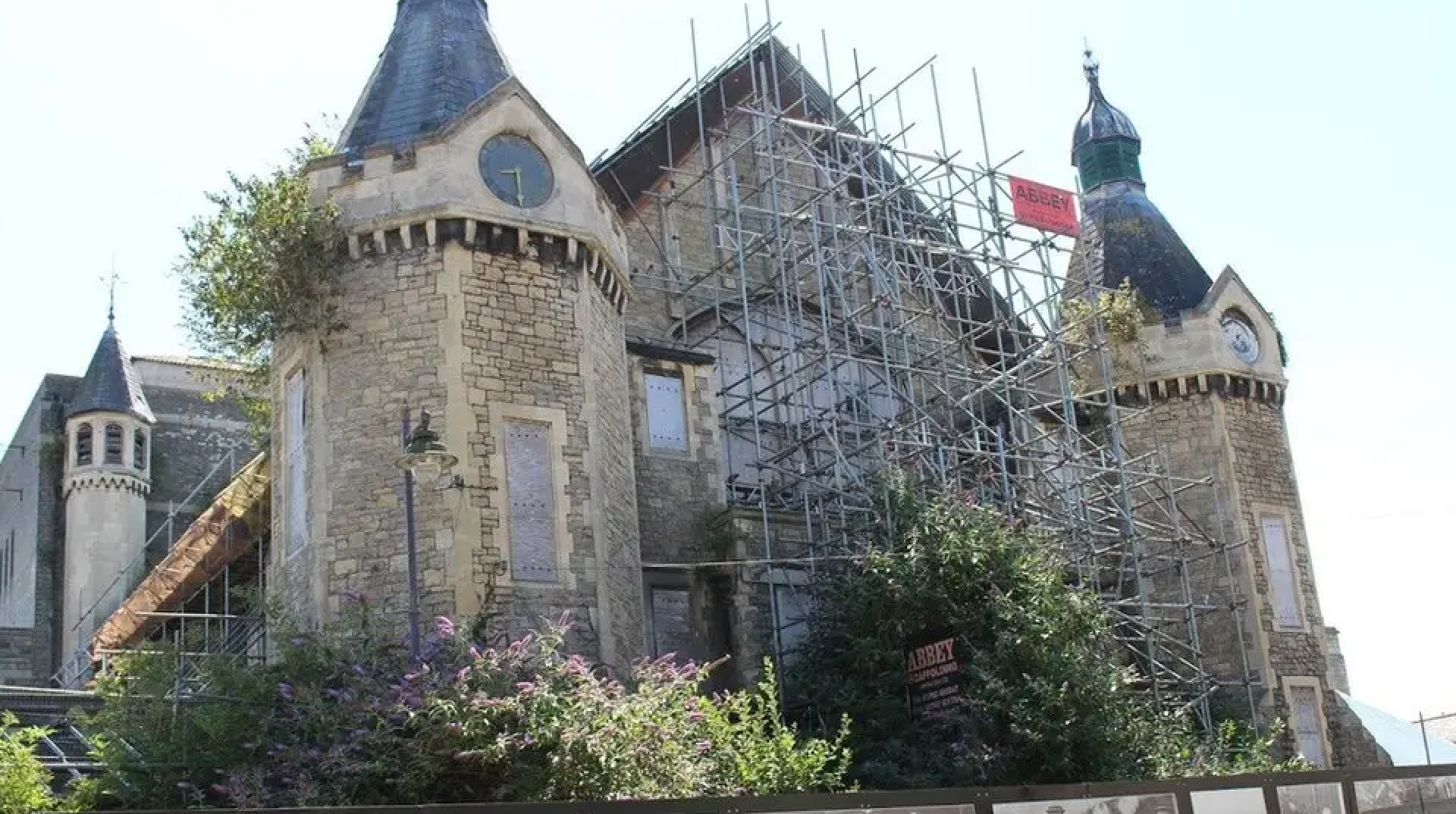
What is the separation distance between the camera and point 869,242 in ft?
78.2

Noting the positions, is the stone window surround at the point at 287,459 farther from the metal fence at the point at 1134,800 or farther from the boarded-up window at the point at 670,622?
the metal fence at the point at 1134,800

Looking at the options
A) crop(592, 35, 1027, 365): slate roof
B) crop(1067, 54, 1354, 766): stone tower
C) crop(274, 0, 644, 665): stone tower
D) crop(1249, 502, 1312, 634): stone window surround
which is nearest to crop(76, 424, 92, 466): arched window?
crop(592, 35, 1027, 365): slate roof

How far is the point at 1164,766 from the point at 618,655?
20.2 ft

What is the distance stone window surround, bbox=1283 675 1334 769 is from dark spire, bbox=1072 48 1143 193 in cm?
1000

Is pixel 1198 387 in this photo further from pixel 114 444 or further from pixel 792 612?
pixel 114 444

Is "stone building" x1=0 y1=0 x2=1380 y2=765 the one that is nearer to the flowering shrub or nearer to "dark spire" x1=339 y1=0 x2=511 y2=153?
"dark spire" x1=339 y1=0 x2=511 y2=153

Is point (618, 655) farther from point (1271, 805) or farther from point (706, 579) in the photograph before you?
point (1271, 805)

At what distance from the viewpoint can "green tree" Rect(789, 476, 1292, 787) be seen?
18250mm

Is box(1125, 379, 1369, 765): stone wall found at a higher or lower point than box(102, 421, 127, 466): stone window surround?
lower

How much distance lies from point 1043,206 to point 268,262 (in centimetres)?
1149

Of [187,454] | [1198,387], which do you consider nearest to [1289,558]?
[1198,387]

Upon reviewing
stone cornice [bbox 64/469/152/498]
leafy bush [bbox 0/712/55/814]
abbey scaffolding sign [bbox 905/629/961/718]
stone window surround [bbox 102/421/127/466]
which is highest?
stone window surround [bbox 102/421/127/466]

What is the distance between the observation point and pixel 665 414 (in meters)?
22.4

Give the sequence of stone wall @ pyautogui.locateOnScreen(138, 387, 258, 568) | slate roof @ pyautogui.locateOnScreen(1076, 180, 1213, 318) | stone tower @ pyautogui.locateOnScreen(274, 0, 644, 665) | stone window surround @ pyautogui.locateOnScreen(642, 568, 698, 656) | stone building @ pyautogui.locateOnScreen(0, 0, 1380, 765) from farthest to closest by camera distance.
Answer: stone wall @ pyautogui.locateOnScreen(138, 387, 258, 568)
slate roof @ pyautogui.locateOnScreen(1076, 180, 1213, 318)
stone window surround @ pyautogui.locateOnScreen(642, 568, 698, 656)
stone building @ pyautogui.locateOnScreen(0, 0, 1380, 765)
stone tower @ pyautogui.locateOnScreen(274, 0, 644, 665)
